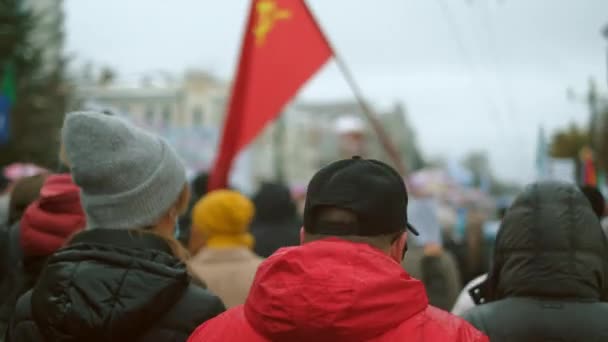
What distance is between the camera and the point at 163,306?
2.50m

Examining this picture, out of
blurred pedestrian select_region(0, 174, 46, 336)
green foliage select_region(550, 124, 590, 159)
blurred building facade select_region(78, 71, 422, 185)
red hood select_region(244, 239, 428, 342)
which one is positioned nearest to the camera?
red hood select_region(244, 239, 428, 342)

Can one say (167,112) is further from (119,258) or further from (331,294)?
(331,294)

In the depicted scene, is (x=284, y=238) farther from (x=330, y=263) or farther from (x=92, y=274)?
(x=330, y=263)

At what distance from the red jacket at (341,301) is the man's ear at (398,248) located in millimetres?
116

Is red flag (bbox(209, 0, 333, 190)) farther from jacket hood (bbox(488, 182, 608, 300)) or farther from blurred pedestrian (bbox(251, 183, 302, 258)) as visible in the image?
jacket hood (bbox(488, 182, 608, 300))

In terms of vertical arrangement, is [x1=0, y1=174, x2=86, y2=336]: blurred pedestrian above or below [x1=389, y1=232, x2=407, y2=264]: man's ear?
below

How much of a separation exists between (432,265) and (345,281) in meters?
4.36

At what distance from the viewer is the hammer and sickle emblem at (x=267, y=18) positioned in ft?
19.2

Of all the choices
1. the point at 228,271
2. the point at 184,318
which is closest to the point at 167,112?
the point at 228,271

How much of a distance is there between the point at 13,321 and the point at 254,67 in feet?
11.1

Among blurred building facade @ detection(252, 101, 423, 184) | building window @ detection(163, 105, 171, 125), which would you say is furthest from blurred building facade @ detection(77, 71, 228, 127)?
blurred building facade @ detection(252, 101, 423, 184)

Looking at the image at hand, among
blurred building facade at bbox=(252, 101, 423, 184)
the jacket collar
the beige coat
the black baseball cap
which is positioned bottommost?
blurred building facade at bbox=(252, 101, 423, 184)

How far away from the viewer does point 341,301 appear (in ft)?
6.27

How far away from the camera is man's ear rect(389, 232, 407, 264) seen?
2195 millimetres
